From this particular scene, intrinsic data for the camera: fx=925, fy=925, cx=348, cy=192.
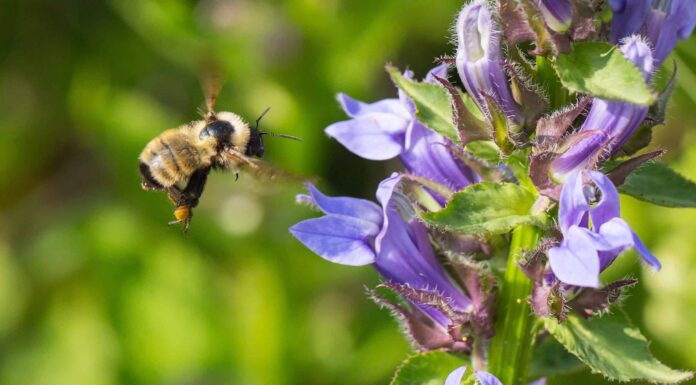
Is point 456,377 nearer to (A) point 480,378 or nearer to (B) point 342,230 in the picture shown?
(A) point 480,378

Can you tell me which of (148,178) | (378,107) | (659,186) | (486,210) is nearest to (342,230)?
(486,210)

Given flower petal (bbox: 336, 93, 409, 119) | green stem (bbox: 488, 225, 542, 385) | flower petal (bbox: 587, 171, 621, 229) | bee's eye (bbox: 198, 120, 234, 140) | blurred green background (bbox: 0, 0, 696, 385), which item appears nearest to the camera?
flower petal (bbox: 587, 171, 621, 229)

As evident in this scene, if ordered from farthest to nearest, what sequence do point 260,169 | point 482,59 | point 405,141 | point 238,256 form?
point 238,256, point 260,169, point 405,141, point 482,59

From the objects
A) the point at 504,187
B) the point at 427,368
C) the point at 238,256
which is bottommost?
the point at 238,256

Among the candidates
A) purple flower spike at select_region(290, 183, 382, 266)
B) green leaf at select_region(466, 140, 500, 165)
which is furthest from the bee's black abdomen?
green leaf at select_region(466, 140, 500, 165)

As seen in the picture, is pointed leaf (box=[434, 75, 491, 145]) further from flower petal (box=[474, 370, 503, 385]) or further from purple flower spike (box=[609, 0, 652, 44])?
flower petal (box=[474, 370, 503, 385])

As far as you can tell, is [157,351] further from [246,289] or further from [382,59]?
[382,59]
